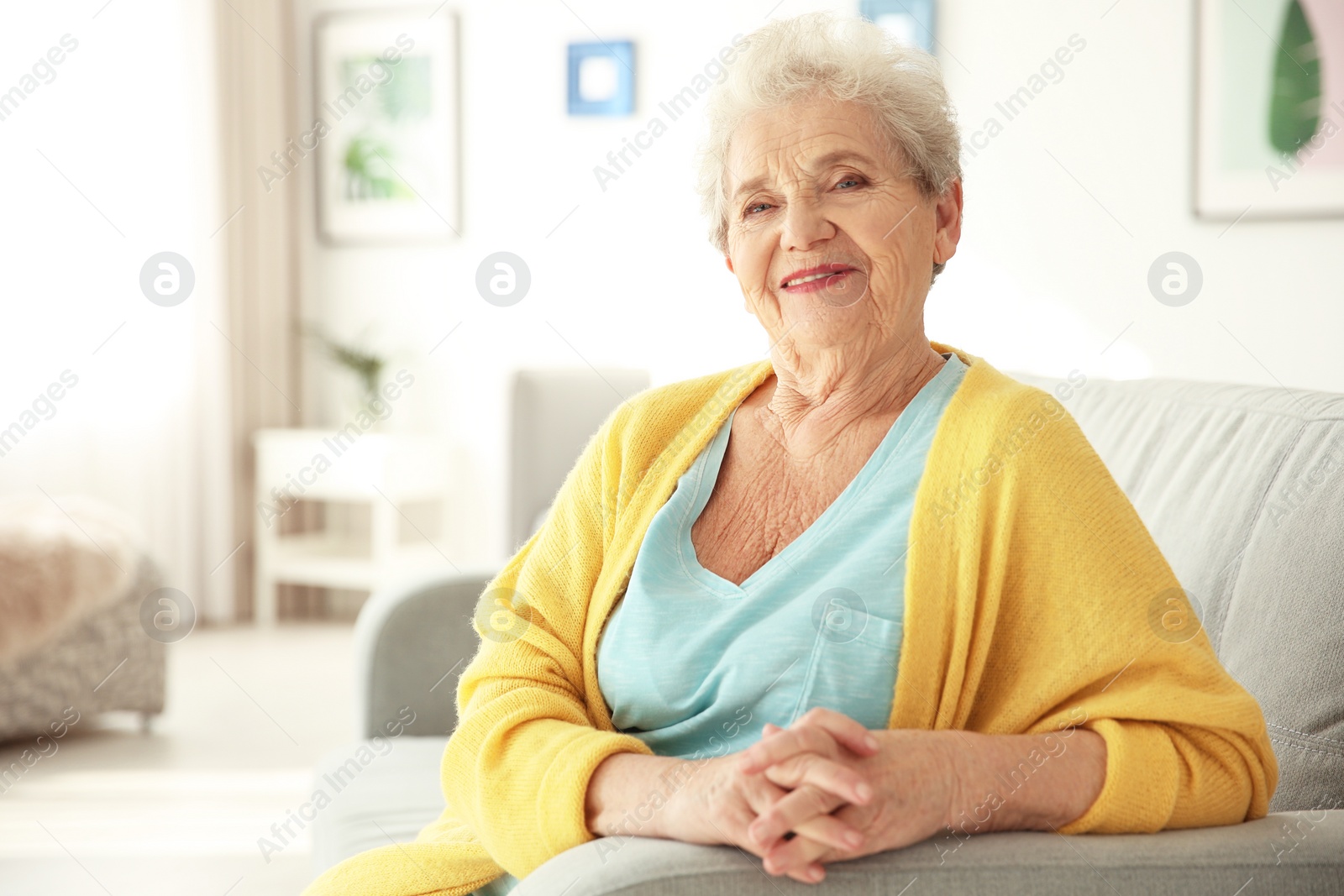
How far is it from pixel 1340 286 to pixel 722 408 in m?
2.89

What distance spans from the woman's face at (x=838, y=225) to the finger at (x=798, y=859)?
20.3 inches

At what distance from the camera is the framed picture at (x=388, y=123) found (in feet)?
15.0

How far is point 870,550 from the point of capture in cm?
102

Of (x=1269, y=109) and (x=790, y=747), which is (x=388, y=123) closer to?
(x=1269, y=109)

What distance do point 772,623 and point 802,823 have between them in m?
0.24

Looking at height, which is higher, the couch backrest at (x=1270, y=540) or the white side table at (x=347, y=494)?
the couch backrest at (x=1270, y=540)

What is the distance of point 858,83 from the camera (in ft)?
3.73

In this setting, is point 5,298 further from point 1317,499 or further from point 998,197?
point 1317,499

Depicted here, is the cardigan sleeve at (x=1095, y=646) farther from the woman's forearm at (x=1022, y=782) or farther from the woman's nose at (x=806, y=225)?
the woman's nose at (x=806, y=225)

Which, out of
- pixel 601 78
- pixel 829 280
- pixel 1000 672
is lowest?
pixel 1000 672

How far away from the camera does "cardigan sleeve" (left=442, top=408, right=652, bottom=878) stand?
3.25ft

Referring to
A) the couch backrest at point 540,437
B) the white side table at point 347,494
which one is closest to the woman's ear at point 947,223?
the couch backrest at point 540,437

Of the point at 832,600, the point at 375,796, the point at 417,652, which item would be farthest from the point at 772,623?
the point at 417,652

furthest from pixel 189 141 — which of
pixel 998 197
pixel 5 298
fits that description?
pixel 998 197
